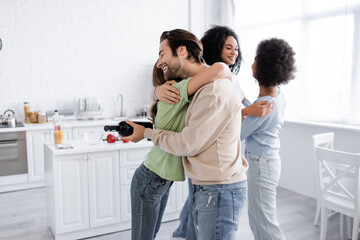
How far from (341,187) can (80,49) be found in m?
4.24

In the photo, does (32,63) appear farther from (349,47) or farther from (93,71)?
(349,47)

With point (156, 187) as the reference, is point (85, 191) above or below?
below

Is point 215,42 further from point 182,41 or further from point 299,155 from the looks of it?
point 299,155

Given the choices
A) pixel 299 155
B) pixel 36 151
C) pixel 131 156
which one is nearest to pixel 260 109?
pixel 131 156

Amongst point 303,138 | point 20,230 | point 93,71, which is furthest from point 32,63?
point 303,138

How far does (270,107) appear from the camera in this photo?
2016 mm

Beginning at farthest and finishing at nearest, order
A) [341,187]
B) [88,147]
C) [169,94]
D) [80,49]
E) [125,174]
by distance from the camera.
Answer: [80,49] → [125,174] → [88,147] → [341,187] → [169,94]

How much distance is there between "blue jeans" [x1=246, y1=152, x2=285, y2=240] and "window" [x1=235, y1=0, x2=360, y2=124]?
203cm

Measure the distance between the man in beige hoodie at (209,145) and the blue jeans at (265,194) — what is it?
58cm

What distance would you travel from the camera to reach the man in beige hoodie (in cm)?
135

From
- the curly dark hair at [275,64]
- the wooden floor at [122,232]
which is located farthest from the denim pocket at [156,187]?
the wooden floor at [122,232]

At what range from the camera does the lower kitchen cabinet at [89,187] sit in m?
2.79

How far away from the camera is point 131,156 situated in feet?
9.97

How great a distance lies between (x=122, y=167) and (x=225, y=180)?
175 centimetres
